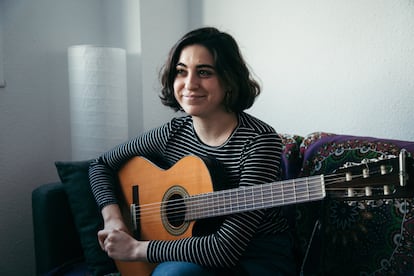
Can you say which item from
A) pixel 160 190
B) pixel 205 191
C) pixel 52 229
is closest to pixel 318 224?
pixel 205 191

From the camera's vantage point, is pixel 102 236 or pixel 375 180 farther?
pixel 102 236

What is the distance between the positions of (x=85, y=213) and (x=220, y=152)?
0.58 meters

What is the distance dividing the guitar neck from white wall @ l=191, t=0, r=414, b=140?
69cm

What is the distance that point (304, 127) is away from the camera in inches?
72.3

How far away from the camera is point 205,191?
1234 mm

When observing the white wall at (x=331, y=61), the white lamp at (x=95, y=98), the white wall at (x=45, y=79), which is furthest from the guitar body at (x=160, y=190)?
the white wall at (x=331, y=61)

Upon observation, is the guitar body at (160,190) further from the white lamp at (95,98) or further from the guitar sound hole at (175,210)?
the white lamp at (95,98)

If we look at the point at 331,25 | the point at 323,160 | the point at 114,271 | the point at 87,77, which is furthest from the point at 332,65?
the point at 114,271

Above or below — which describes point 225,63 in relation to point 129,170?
above

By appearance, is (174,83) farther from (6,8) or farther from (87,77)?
(6,8)

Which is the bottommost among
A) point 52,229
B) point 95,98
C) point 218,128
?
point 52,229

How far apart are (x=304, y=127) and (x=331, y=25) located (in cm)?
42

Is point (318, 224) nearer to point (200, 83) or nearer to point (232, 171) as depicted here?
point (232, 171)

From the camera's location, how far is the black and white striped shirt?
117cm
